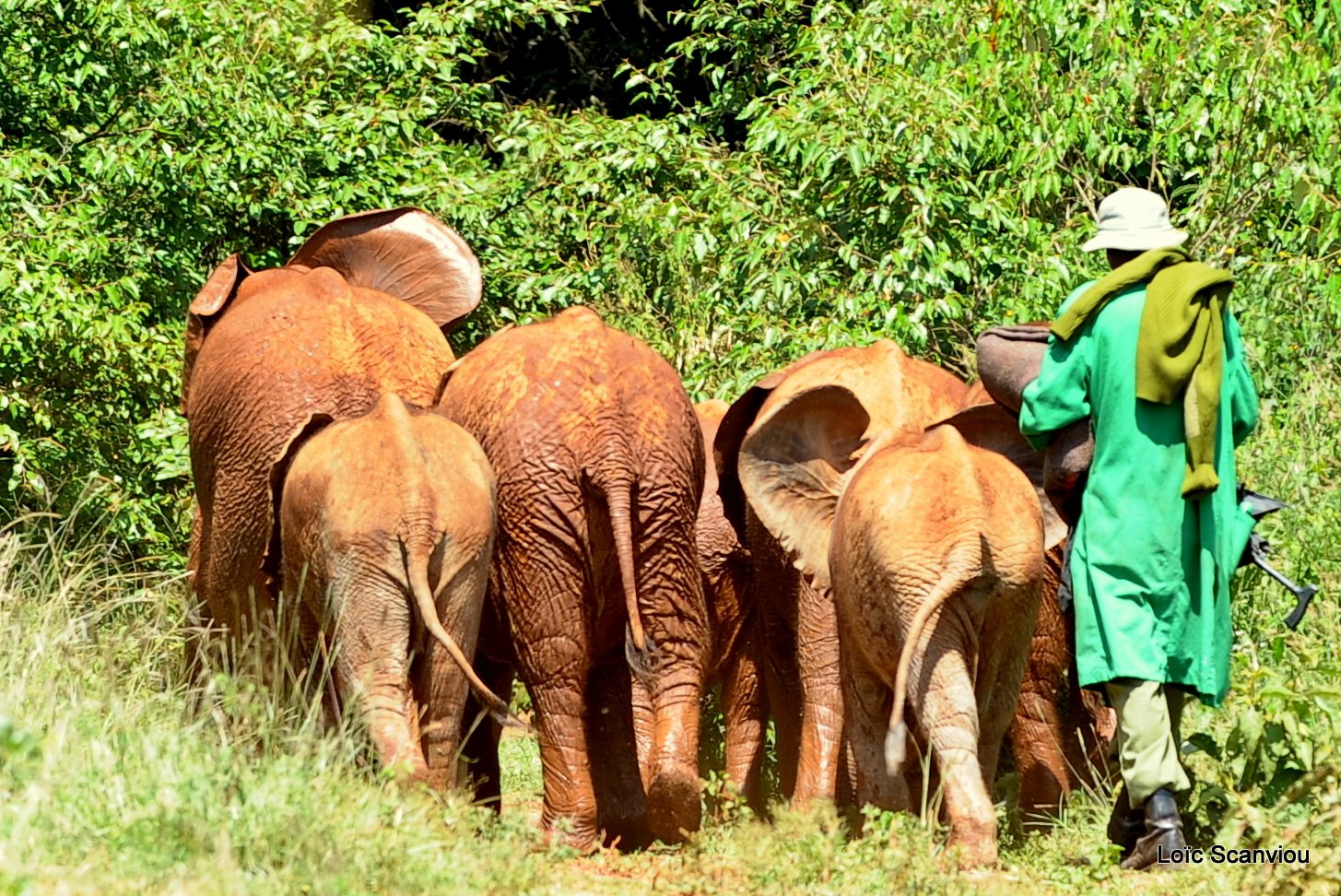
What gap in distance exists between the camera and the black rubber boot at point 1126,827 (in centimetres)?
659

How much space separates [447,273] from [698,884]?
12.8ft

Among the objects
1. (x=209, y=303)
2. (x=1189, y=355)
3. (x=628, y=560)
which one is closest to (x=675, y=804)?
(x=628, y=560)

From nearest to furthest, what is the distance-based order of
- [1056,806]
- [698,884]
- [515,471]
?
[698,884]
[515,471]
[1056,806]

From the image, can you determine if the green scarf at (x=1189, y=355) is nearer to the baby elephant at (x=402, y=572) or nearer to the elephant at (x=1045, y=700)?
the elephant at (x=1045, y=700)

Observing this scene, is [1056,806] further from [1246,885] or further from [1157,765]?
[1246,885]

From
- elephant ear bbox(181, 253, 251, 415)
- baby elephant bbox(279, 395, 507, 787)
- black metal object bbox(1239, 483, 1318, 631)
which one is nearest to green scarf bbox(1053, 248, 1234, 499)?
black metal object bbox(1239, 483, 1318, 631)

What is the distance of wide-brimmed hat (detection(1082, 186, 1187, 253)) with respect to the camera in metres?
6.85

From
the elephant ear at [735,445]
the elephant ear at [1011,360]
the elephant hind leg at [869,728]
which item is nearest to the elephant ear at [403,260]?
the elephant ear at [735,445]

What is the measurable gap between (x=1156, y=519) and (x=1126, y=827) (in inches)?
37.6

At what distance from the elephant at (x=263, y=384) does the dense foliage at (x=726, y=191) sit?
114 cm

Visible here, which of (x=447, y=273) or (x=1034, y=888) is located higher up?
(x=447, y=273)

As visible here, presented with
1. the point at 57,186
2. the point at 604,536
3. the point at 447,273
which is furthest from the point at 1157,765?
the point at 57,186

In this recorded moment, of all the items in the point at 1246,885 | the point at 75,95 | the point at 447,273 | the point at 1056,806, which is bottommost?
the point at 1056,806

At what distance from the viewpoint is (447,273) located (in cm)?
940
